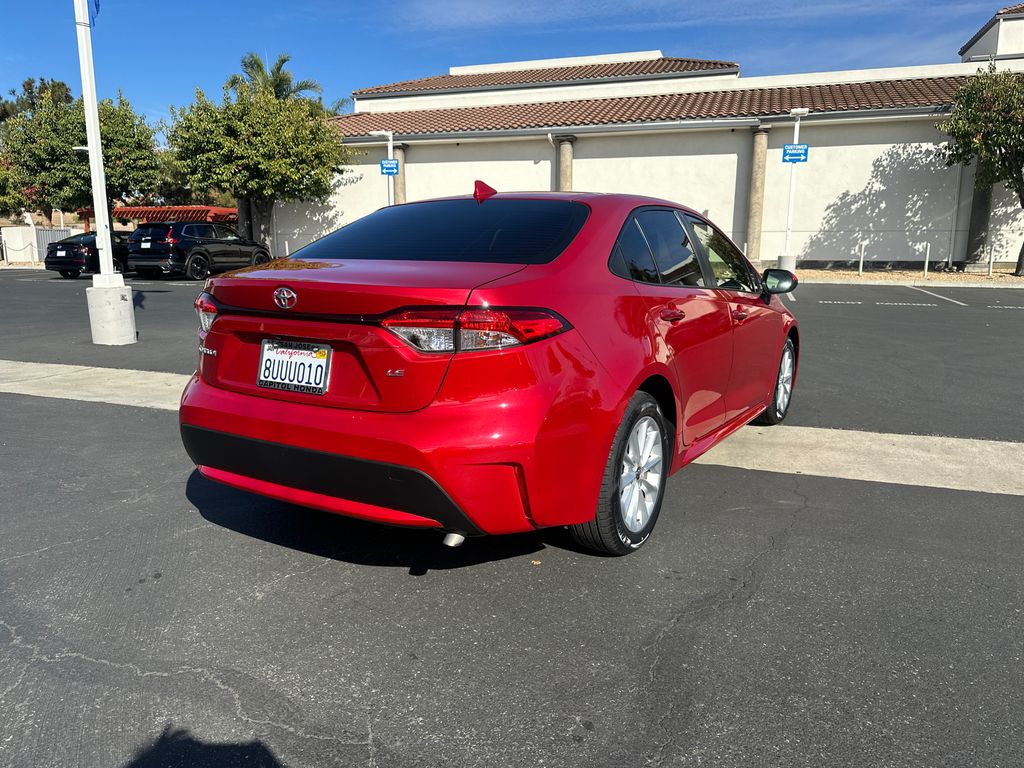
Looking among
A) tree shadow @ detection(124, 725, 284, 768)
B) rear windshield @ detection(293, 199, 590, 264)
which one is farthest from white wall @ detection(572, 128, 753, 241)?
tree shadow @ detection(124, 725, 284, 768)

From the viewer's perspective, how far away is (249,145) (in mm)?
25266

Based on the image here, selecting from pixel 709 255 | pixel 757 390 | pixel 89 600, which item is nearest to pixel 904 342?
pixel 757 390

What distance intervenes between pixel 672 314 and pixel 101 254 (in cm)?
858

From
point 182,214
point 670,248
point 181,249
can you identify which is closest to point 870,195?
point 181,249

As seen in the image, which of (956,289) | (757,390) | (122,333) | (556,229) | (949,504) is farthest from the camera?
(956,289)

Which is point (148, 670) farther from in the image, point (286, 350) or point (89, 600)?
point (286, 350)

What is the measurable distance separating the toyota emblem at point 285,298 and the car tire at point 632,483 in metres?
1.40

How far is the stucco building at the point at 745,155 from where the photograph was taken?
2305 centimetres

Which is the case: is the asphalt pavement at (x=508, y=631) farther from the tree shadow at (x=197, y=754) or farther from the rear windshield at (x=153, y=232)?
the rear windshield at (x=153, y=232)

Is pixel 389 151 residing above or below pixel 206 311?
above

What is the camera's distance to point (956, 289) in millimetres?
18219

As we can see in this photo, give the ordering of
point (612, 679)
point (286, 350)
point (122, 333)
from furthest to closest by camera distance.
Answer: point (122, 333)
point (286, 350)
point (612, 679)

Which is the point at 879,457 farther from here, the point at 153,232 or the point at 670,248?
the point at 153,232

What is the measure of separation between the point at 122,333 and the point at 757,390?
7.94m
